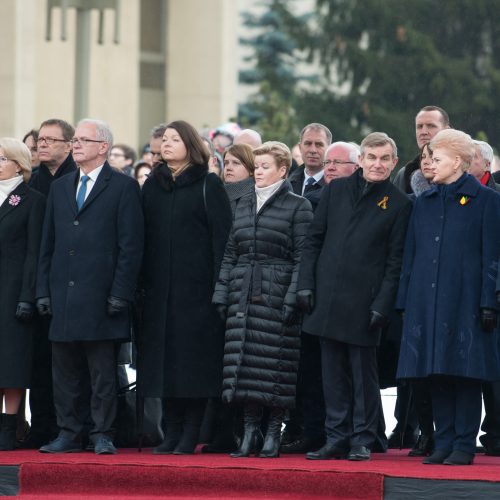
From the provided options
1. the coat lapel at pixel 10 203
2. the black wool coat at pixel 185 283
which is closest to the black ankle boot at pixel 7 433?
the black wool coat at pixel 185 283

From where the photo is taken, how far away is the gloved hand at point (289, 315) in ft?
32.5

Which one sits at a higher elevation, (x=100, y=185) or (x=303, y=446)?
(x=100, y=185)

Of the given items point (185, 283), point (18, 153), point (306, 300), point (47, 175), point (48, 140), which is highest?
point (48, 140)

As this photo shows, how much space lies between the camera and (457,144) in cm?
970

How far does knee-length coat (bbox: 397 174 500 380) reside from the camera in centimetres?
952

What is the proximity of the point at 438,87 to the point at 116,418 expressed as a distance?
3126 cm

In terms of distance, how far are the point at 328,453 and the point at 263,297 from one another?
1.01 m

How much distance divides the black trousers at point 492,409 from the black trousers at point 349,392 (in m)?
0.84

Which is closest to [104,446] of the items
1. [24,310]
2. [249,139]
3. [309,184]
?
[24,310]

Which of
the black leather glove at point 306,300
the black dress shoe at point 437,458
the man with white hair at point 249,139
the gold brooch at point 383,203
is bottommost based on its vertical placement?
the black dress shoe at point 437,458

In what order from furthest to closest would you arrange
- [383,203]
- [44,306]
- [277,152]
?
1. [44,306]
2. [277,152]
3. [383,203]

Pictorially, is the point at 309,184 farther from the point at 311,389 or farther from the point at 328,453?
the point at 328,453

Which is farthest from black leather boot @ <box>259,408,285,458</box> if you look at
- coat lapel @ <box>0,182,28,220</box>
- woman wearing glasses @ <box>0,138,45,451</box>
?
coat lapel @ <box>0,182,28,220</box>

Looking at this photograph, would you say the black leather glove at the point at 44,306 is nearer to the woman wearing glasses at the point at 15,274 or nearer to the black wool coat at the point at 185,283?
the woman wearing glasses at the point at 15,274
